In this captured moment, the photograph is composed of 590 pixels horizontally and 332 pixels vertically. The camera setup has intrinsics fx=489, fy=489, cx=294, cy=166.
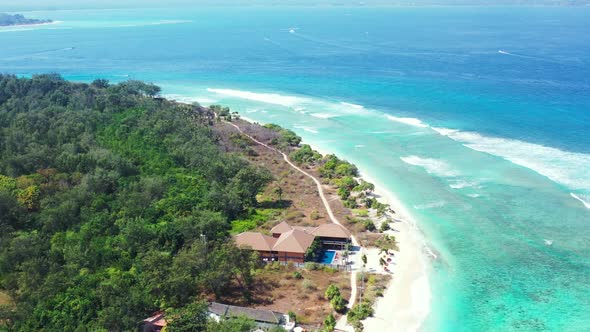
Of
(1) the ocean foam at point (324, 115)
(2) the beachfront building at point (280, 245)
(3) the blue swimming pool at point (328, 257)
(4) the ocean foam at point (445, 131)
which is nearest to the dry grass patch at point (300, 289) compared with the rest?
(2) the beachfront building at point (280, 245)

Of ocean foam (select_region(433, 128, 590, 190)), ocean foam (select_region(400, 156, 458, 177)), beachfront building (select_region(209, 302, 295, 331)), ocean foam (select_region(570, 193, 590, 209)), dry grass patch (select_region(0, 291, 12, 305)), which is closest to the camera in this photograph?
beachfront building (select_region(209, 302, 295, 331))

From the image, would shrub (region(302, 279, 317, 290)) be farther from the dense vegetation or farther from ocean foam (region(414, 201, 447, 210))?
ocean foam (region(414, 201, 447, 210))

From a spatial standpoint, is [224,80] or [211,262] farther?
[224,80]

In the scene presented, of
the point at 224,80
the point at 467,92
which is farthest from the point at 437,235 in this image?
the point at 224,80

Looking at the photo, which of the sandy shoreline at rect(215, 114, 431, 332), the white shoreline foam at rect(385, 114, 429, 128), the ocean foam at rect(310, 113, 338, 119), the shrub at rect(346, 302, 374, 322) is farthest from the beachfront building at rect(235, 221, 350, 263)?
the ocean foam at rect(310, 113, 338, 119)

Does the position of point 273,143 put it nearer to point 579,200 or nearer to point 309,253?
point 309,253

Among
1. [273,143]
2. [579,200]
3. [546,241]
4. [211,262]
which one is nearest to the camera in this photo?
[211,262]

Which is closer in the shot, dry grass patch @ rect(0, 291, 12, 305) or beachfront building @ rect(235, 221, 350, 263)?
dry grass patch @ rect(0, 291, 12, 305)

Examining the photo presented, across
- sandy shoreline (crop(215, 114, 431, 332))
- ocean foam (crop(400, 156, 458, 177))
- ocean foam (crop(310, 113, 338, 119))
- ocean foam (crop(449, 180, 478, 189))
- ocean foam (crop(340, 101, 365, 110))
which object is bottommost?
sandy shoreline (crop(215, 114, 431, 332))

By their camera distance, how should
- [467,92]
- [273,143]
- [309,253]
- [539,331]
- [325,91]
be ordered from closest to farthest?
[539,331] → [309,253] → [273,143] → [467,92] → [325,91]
